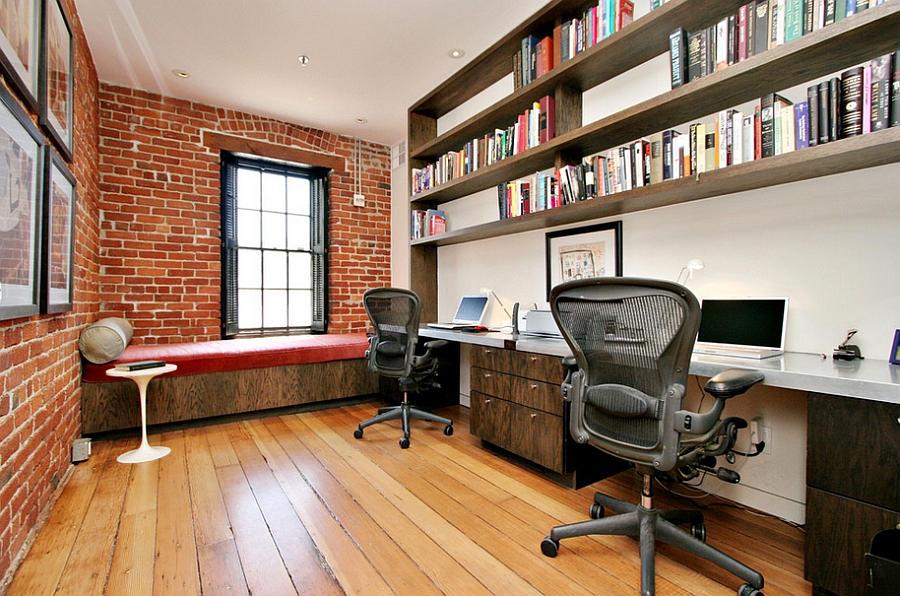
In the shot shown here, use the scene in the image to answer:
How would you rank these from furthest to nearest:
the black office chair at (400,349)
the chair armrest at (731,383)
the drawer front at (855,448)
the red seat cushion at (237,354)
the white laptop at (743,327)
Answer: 1. the red seat cushion at (237,354)
2. the black office chair at (400,349)
3. the white laptop at (743,327)
4. the chair armrest at (731,383)
5. the drawer front at (855,448)

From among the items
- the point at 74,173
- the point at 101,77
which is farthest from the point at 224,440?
the point at 101,77

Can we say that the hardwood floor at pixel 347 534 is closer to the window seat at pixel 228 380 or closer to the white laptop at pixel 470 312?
the window seat at pixel 228 380

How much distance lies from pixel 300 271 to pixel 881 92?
14.9 feet

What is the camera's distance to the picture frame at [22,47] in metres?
1.44

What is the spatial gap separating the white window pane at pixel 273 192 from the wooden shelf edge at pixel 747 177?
9.63 ft

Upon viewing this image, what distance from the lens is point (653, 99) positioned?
2012mm

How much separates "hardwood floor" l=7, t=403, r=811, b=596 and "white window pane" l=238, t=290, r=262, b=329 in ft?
5.93

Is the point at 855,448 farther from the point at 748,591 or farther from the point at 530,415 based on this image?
the point at 530,415

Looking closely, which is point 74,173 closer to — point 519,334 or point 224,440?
point 224,440

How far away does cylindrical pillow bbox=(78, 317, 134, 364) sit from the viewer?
9.13ft

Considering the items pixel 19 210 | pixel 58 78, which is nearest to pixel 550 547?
pixel 19 210

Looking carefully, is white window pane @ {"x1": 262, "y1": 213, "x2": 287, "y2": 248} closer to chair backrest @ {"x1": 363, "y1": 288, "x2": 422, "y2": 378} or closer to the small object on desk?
the small object on desk

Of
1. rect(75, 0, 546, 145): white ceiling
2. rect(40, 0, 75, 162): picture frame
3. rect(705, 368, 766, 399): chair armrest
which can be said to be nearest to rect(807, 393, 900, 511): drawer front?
rect(705, 368, 766, 399): chair armrest

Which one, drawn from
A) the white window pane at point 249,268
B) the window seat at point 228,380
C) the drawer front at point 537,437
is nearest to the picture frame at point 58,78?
the window seat at point 228,380
